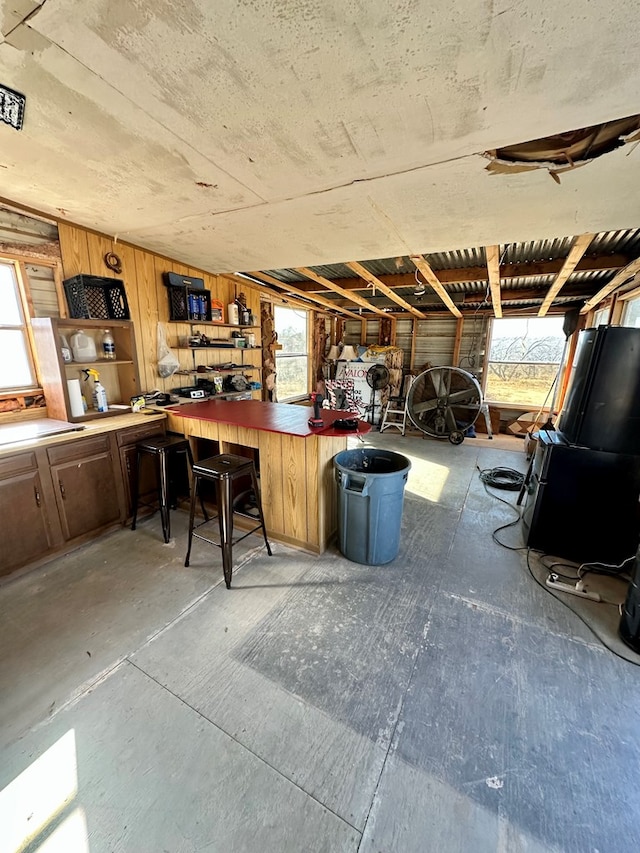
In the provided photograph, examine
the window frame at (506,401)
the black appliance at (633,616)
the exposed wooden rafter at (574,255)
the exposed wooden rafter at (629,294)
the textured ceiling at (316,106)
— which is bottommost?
the black appliance at (633,616)

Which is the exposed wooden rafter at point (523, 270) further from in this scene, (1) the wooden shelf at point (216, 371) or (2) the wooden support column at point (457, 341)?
(2) the wooden support column at point (457, 341)

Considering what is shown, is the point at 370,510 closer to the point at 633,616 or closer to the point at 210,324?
the point at 633,616

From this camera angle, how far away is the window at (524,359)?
19.7 ft

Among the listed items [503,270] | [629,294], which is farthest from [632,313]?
[503,270]

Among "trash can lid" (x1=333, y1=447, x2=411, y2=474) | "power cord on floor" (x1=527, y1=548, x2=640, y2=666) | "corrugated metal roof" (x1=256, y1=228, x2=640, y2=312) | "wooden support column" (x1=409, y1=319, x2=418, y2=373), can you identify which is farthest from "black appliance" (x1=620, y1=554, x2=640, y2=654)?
"wooden support column" (x1=409, y1=319, x2=418, y2=373)

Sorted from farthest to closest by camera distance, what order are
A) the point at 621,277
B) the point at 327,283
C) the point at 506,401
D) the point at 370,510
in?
the point at 506,401
the point at 327,283
the point at 621,277
the point at 370,510

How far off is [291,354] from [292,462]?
153 inches

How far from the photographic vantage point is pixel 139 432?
107 inches

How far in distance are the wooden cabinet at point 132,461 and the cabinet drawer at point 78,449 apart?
0.12m

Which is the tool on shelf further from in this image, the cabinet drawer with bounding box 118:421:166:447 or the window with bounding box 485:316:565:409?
the window with bounding box 485:316:565:409

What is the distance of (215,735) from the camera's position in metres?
1.29

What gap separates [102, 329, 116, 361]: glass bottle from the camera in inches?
110

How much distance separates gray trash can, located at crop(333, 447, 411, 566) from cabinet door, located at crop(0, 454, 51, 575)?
6.51 feet

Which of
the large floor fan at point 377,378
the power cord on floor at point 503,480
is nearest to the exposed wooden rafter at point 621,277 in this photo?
the power cord on floor at point 503,480
